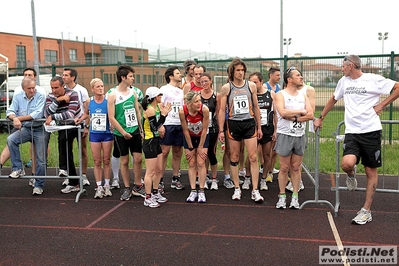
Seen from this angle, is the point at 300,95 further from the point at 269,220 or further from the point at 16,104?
the point at 16,104

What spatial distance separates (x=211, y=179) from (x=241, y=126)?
1734 millimetres

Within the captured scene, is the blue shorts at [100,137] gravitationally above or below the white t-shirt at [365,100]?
below

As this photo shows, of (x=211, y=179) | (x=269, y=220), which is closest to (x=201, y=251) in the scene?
(x=269, y=220)

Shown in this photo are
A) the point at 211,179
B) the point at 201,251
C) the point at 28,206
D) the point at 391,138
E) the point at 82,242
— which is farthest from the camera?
the point at 391,138

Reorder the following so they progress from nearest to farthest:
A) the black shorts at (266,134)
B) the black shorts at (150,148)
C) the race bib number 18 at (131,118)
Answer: the black shorts at (150,148), the race bib number 18 at (131,118), the black shorts at (266,134)

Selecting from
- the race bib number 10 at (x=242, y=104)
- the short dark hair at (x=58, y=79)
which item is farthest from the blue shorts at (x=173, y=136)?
the short dark hair at (x=58, y=79)

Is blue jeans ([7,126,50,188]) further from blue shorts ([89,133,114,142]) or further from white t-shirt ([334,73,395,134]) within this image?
white t-shirt ([334,73,395,134])

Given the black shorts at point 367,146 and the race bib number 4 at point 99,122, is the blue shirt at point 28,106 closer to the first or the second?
the race bib number 4 at point 99,122

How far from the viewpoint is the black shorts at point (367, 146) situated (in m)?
5.06

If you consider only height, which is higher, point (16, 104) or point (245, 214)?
point (16, 104)

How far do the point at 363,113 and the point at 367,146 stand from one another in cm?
41

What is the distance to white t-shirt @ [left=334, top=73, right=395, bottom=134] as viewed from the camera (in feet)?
16.4

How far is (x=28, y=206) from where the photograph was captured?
6.31m

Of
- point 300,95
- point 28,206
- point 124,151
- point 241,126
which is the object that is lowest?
point 28,206
